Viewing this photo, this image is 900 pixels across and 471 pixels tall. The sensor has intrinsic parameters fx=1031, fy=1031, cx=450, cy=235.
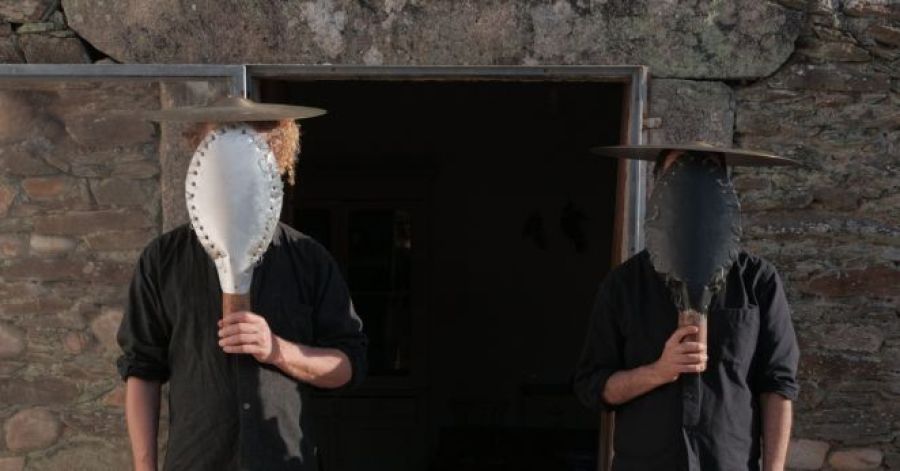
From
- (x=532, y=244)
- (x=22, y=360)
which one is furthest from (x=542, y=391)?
(x=22, y=360)

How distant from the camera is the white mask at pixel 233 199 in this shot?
2.30 metres

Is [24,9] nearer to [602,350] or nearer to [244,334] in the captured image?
[244,334]

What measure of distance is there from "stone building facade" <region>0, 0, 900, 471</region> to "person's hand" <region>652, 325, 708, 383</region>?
1.25 metres

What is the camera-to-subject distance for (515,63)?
137 inches

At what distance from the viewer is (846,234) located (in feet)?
11.7

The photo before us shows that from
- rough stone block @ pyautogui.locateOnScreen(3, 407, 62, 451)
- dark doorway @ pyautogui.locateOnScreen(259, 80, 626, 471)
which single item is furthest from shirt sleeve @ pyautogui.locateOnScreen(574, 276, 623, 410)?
dark doorway @ pyautogui.locateOnScreen(259, 80, 626, 471)

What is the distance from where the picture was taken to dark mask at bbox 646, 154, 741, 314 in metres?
2.38

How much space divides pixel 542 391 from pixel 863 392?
3.63 metres

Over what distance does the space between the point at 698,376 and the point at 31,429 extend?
7.84 feet

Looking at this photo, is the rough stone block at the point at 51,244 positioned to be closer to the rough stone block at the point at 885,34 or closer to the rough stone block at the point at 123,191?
the rough stone block at the point at 123,191

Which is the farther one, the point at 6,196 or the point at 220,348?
the point at 6,196

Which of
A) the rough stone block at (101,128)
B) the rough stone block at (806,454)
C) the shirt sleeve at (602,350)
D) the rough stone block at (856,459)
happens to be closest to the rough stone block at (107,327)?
the rough stone block at (101,128)

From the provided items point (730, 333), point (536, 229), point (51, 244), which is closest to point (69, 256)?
point (51, 244)

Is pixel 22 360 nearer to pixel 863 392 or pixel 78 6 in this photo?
pixel 78 6
